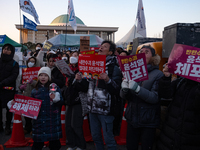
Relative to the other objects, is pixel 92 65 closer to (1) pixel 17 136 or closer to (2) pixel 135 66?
(2) pixel 135 66

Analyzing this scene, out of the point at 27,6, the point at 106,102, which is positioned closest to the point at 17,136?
the point at 106,102

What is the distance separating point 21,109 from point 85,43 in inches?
64.5

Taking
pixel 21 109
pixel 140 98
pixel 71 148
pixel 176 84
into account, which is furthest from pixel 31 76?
pixel 176 84

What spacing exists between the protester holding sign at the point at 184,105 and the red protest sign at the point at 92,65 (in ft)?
2.68

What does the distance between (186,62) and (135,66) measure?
1.86 feet

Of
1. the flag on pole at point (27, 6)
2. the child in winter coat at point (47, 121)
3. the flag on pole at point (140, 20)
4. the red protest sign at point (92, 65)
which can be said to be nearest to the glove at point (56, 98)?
the child in winter coat at point (47, 121)

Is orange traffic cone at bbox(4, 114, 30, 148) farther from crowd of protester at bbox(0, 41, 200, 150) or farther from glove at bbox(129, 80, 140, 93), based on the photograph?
glove at bbox(129, 80, 140, 93)

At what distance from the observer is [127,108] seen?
2.58m

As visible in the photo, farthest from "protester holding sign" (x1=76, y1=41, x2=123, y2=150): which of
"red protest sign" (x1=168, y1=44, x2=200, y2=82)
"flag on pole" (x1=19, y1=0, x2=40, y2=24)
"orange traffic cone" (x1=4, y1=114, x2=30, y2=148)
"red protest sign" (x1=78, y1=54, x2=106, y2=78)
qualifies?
"flag on pole" (x1=19, y1=0, x2=40, y2=24)

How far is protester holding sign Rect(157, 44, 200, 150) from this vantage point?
6.43 ft

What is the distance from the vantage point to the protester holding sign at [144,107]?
2.30 metres

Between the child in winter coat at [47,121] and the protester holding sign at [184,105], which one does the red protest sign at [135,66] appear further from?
the child in winter coat at [47,121]

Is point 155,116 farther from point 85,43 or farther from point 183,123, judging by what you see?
point 85,43

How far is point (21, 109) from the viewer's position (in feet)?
10.0
